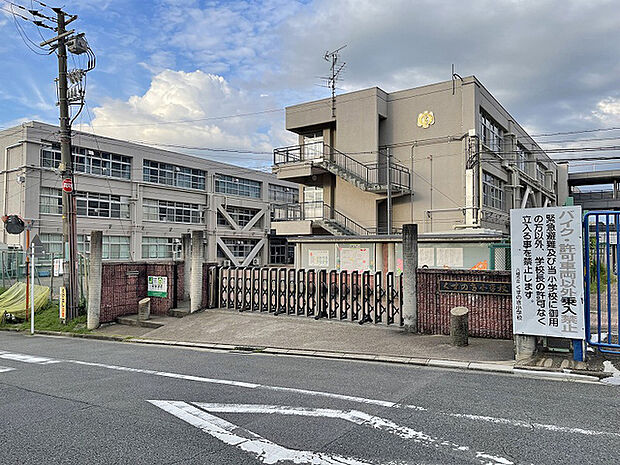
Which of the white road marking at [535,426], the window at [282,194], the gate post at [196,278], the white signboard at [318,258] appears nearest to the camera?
the white road marking at [535,426]

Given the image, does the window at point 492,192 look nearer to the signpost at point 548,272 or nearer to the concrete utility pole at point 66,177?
the signpost at point 548,272

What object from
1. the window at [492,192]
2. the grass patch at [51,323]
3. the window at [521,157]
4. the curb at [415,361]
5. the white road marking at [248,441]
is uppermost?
the window at [521,157]

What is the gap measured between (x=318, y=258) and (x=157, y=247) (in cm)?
2831

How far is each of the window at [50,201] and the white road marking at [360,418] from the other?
119 ft

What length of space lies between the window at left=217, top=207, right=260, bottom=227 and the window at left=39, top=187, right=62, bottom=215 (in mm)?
19380

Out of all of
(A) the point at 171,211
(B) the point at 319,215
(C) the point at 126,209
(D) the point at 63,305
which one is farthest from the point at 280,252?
(D) the point at 63,305

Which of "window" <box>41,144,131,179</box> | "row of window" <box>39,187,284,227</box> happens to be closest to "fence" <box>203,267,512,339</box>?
"row of window" <box>39,187,284,227</box>

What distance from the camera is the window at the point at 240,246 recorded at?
184 ft

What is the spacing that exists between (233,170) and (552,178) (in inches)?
1430

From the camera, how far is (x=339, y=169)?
91.8 ft

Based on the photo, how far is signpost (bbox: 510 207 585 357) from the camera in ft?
25.7

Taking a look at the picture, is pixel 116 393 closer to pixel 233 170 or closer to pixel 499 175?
pixel 499 175

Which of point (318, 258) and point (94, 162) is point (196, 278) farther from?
point (94, 162)

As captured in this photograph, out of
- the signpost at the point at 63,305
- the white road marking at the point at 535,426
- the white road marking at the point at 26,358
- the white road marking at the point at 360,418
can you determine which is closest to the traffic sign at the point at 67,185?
the signpost at the point at 63,305
